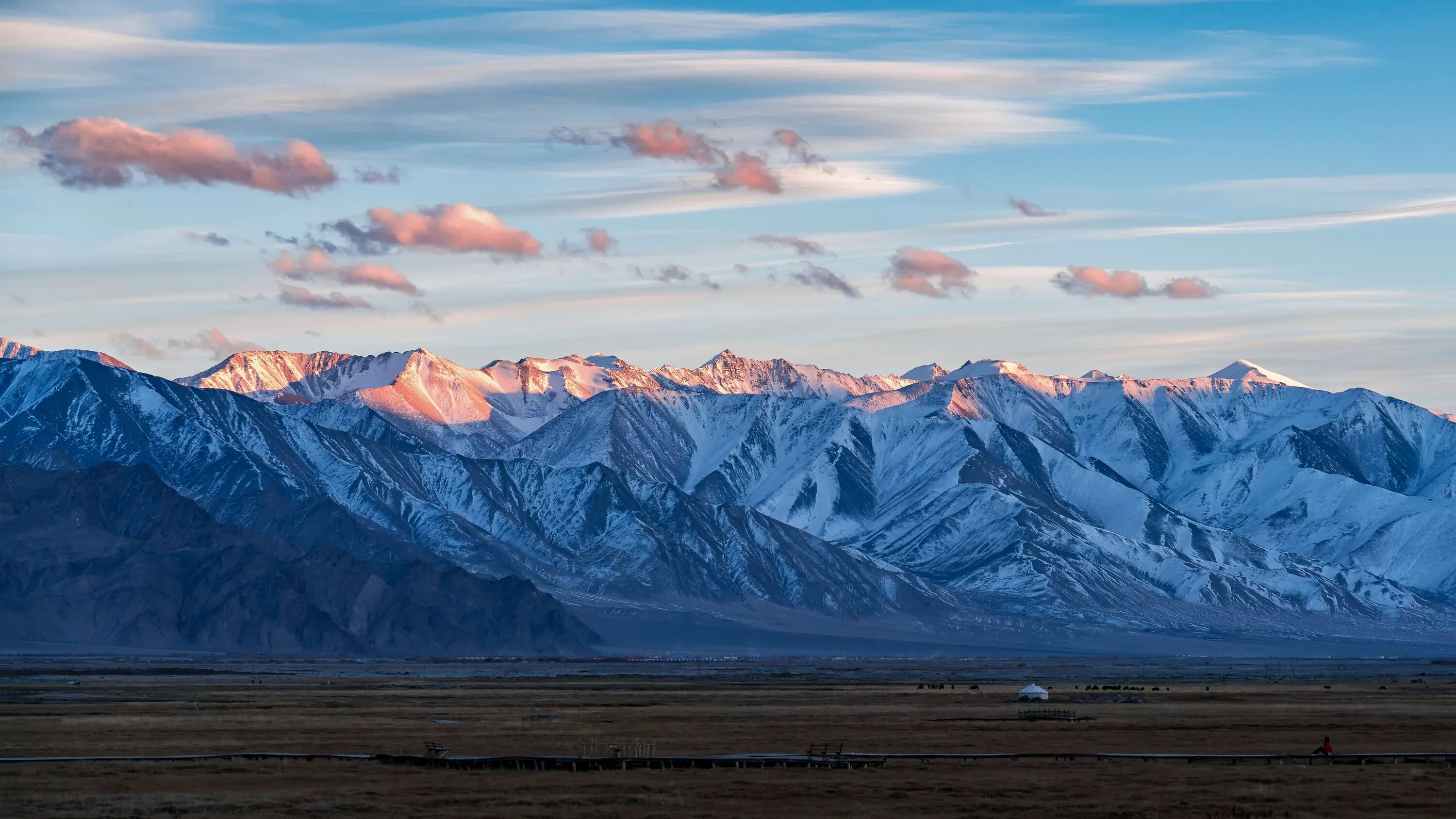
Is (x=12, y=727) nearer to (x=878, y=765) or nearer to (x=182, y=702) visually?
(x=182, y=702)

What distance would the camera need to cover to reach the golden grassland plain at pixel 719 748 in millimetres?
66375

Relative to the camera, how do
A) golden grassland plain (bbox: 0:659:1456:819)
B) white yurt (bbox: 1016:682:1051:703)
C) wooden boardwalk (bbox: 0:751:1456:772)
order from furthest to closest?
white yurt (bbox: 1016:682:1051:703)
wooden boardwalk (bbox: 0:751:1456:772)
golden grassland plain (bbox: 0:659:1456:819)

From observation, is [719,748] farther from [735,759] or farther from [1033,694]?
[1033,694]

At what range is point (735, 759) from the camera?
265 feet

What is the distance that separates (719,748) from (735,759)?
34.4 ft

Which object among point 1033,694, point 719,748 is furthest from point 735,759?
point 1033,694

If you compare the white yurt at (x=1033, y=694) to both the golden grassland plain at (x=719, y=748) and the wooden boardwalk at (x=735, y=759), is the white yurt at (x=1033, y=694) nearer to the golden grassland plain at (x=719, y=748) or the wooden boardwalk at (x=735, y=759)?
the golden grassland plain at (x=719, y=748)

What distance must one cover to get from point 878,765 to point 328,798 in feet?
74.2

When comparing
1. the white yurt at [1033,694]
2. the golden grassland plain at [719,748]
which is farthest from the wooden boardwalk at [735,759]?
the white yurt at [1033,694]

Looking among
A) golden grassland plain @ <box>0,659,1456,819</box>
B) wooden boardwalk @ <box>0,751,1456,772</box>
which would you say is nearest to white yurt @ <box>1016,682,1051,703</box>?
golden grassland plain @ <box>0,659,1456,819</box>

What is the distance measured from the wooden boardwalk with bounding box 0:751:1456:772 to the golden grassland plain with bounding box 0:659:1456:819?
123cm

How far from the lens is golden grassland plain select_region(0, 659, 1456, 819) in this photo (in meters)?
66.4

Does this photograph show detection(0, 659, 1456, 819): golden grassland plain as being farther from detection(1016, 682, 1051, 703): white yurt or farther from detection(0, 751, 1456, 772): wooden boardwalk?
detection(1016, 682, 1051, 703): white yurt

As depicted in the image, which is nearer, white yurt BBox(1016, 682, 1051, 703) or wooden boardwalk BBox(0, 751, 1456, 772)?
wooden boardwalk BBox(0, 751, 1456, 772)
